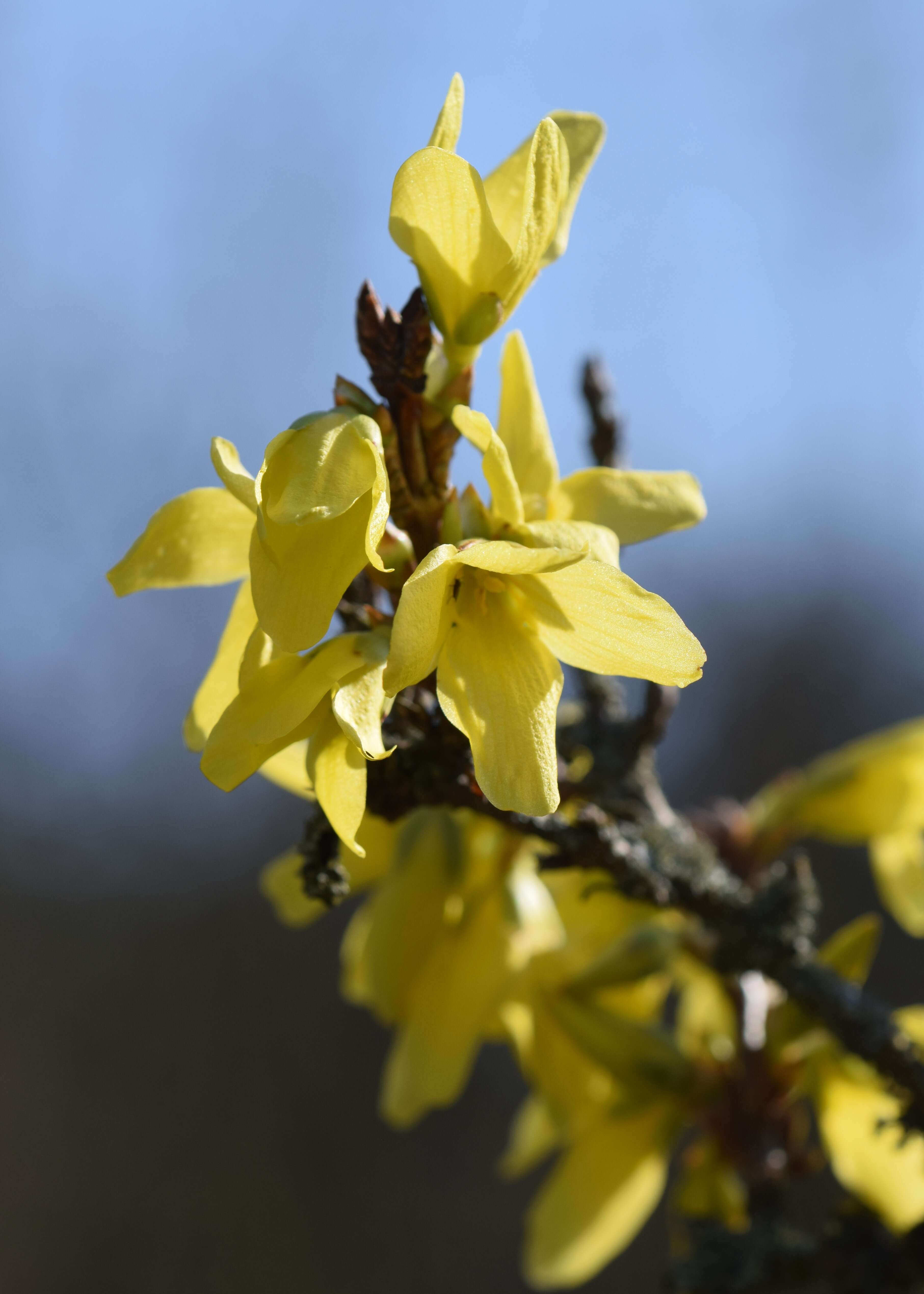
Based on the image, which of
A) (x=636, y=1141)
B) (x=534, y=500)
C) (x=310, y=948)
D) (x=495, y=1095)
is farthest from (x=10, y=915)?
(x=534, y=500)

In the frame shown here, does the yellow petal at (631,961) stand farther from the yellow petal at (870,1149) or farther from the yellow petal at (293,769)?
the yellow petal at (293,769)

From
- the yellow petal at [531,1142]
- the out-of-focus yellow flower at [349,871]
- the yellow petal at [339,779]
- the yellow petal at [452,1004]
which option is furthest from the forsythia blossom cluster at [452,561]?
the yellow petal at [531,1142]

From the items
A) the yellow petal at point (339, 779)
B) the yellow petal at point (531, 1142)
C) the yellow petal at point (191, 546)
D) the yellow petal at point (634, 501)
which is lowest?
the yellow petal at point (531, 1142)

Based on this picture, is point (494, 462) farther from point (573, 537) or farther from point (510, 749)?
point (510, 749)

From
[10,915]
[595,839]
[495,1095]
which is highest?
[595,839]

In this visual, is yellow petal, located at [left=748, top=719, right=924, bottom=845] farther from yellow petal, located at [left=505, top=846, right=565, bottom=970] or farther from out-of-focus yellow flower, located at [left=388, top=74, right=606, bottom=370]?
out-of-focus yellow flower, located at [left=388, top=74, right=606, bottom=370]

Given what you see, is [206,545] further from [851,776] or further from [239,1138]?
[239,1138]
